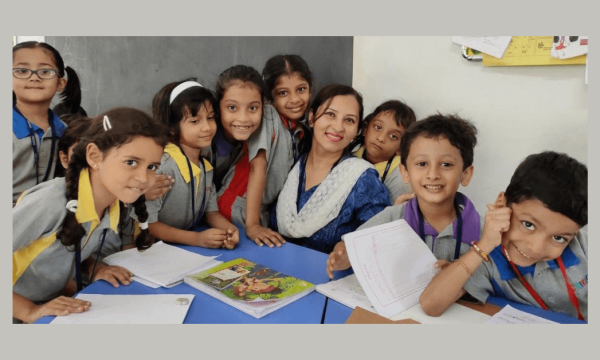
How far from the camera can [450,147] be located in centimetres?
98

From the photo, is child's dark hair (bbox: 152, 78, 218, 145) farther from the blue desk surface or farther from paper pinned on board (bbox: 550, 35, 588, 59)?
paper pinned on board (bbox: 550, 35, 588, 59)

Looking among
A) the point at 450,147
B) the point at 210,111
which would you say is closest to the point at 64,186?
the point at 210,111

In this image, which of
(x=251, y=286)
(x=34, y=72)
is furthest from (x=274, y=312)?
(x=34, y=72)

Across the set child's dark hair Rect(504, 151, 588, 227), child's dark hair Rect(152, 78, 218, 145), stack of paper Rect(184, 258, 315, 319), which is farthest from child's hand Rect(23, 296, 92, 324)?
child's dark hair Rect(504, 151, 588, 227)

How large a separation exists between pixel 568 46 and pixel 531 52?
0.10 m

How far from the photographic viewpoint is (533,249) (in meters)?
0.84

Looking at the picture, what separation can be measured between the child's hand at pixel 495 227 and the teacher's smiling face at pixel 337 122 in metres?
0.73

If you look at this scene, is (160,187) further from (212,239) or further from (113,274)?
(113,274)

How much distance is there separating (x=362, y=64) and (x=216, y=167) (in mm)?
732

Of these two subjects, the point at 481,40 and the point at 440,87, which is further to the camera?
the point at 440,87

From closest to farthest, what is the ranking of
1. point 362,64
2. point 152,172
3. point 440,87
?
point 152,172, point 440,87, point 362,64

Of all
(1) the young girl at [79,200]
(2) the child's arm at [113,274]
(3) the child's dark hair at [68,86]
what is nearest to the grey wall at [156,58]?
(3) the child's dark hair at [68,86]

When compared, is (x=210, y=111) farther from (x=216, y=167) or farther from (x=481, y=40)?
(x=481, y=40)

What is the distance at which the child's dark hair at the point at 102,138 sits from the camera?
0.93 meters
